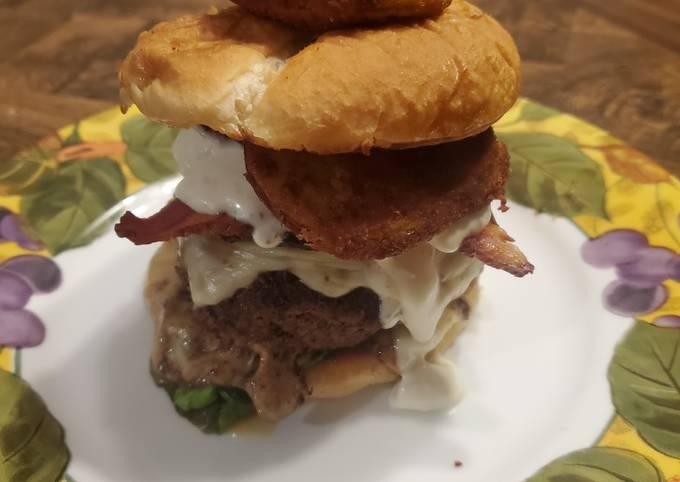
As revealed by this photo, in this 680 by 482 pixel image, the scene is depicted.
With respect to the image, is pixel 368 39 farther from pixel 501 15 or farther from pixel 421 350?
pixel 501 15

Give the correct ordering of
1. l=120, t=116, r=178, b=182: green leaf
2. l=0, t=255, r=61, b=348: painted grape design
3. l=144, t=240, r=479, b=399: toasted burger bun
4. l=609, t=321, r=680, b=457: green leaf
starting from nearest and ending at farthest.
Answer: l=609, t=321, r=680, b=457: green leaf → l=144, t=240, r=479, b=399: toasted burger bun → l=0, t=255, r=61, b=348: painted grape design → l=120, t=116, r=178, b=182: green leaf

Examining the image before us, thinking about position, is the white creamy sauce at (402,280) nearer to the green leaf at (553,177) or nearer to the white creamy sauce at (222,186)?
the white creamy sauce at (222,186)

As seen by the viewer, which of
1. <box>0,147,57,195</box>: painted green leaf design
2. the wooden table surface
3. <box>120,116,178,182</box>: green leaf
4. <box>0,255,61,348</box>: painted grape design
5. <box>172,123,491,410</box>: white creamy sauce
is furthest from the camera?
the wooden table surface

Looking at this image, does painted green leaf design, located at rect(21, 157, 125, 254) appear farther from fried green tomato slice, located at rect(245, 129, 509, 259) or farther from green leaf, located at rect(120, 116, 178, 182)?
fried green tomato slice, located at rect(245, 129, 509, 259)

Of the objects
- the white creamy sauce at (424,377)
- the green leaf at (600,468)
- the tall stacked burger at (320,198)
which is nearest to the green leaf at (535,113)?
the tall stacked burger at (320,198)

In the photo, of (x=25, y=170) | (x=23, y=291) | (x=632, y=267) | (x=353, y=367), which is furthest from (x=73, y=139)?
(x=632, y=267)

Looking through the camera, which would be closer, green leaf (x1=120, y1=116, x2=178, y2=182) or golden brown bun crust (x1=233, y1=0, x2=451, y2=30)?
golden brown bun crust (x1=233, y1=0, x2=451, y2=30)

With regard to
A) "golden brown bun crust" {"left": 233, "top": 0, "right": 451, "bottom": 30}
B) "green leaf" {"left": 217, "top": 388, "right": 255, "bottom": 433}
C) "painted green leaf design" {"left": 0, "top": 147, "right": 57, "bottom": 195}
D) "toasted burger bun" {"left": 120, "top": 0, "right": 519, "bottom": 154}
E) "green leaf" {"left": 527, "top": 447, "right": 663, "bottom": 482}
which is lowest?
"green leaf" {"left": 217, "top": 388, "right": 255, "bottom": 433}

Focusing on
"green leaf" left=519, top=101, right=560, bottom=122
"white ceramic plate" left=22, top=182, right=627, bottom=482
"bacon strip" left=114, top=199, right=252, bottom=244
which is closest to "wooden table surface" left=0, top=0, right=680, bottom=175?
"green leaf" left=519, top=101, right=560, bottom=122

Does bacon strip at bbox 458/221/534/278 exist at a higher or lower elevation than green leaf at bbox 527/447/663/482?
higher
